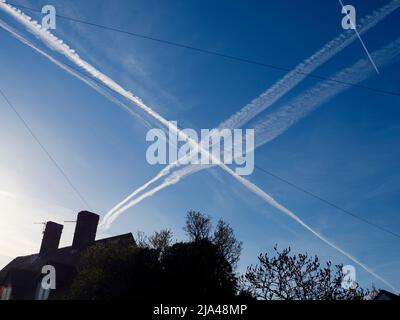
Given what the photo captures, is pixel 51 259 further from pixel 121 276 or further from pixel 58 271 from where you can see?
pixel 121 276

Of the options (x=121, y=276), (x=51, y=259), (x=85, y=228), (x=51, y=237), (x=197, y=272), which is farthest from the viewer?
(x=51, y=237)

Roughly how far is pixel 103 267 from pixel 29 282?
21851 millimetres

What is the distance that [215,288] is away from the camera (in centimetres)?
2617

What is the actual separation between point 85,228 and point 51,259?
8.09 metres

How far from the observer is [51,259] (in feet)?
152

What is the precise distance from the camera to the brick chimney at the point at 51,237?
49.4 meters

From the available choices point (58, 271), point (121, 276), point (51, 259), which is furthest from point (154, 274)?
point (51, 259)

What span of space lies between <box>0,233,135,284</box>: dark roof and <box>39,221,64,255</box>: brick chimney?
984 millimetres

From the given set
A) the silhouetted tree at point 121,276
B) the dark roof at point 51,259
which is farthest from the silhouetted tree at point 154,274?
the dark roof at point 51,259

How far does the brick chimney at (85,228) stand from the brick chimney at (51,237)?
27.4 feet

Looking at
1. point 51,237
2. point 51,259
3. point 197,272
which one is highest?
point 51,237

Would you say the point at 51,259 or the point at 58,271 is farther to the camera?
the point at 51,259
